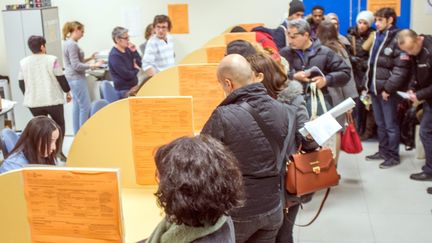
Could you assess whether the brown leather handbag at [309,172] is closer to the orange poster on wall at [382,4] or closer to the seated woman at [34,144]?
the seated woman at [34,144]

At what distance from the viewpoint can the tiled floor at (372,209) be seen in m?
3.86

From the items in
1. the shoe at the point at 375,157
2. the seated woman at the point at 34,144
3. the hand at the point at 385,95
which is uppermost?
the seated woman at the point at 34,144

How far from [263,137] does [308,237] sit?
1.81 metres

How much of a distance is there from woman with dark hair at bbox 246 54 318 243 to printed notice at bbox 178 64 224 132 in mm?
739

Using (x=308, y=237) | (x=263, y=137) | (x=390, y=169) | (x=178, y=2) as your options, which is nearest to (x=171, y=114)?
(x=263, y=137)

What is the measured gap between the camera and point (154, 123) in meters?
2.60

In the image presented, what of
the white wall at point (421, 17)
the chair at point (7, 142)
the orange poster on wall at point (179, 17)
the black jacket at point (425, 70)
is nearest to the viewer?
the chair at point (7, 142)

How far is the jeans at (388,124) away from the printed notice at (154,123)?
3.19 meters

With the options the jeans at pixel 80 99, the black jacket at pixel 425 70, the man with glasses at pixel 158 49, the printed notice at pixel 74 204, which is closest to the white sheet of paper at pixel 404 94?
the black jacket at pixel 425 70

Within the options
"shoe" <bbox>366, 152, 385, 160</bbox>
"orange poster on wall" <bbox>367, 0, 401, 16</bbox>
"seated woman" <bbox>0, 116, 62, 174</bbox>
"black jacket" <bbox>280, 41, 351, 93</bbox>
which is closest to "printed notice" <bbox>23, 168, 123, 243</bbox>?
"seated woman" <bbox>0, 116, 62, 174</bbox>

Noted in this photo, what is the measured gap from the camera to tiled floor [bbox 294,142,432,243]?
3.86 m

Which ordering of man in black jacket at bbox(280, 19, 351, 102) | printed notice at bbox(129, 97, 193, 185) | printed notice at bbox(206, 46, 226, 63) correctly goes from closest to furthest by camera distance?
printed notice at bbox(129, 97, 193, 185), man in black jacket at bbox(280, 19, 351, 102), printed notice at bbox(206, 46, 226, 63)

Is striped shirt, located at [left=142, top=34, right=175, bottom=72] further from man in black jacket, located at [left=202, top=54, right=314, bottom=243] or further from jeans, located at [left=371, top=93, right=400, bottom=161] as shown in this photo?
man in black jacket, located at [left=202, top=54, right=314, bottom=243]

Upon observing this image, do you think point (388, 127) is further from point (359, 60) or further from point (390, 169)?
point (359, 60)
